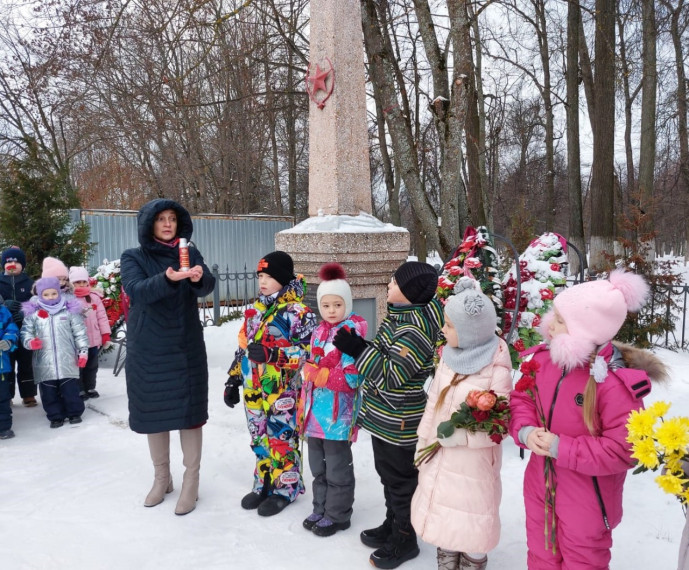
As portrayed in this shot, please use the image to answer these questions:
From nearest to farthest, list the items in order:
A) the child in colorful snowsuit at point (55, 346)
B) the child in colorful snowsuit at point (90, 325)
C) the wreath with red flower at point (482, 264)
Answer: the wreath with red flower at point (482, 264)
the child in colorful snowsuit at point (55, 346)
the child in colorful snowsuit at point (90, 325)

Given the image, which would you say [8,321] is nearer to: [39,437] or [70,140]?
[39,437]

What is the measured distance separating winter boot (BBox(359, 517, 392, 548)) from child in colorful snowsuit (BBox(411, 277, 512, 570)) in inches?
19.3

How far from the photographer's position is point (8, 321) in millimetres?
4484

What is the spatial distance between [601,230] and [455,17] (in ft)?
18.2

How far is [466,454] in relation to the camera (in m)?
2.19

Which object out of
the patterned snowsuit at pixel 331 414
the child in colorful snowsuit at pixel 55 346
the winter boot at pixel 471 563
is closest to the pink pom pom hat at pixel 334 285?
the patterned snowsuit at pixel 331 414

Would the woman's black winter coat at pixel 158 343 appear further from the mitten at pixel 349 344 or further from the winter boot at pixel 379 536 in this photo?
the winter boot at pixel 379 536

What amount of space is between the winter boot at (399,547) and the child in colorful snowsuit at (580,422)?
0.64 m

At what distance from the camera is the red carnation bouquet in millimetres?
2020

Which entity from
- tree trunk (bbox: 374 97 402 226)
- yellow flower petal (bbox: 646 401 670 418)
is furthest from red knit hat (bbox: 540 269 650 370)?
tree trunk (bbox: 374 97 402 226)

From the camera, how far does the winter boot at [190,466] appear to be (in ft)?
10.2

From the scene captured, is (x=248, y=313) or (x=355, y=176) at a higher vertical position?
(x=355, y=176)

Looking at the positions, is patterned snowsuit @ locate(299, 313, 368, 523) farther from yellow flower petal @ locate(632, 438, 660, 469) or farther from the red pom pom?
yellow flower petal @ locate(632, 438, 660, 469)

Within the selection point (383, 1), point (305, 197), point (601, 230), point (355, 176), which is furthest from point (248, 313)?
point (305, 197)
